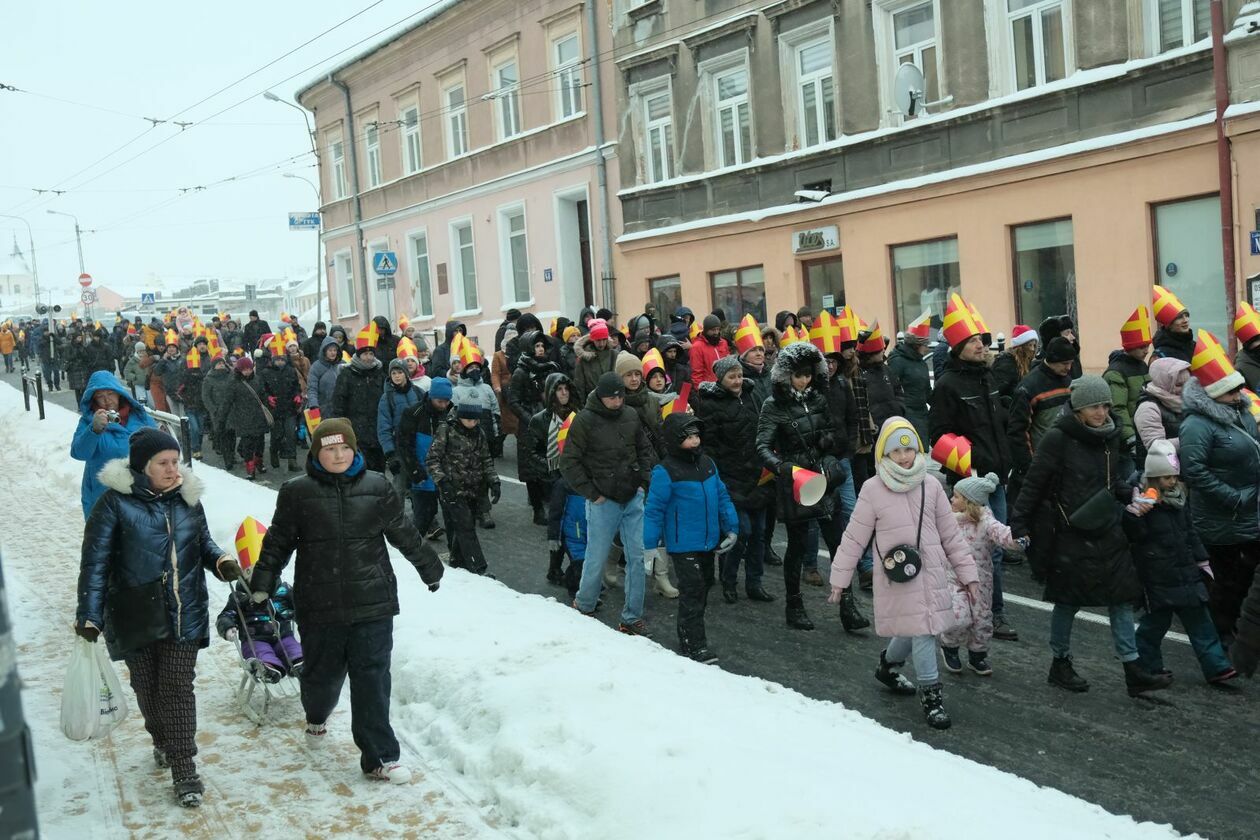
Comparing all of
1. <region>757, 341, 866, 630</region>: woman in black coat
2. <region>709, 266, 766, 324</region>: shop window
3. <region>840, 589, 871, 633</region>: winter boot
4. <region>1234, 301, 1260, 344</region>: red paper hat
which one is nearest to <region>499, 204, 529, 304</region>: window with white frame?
<region>709, 266, 766, 324</region>: shop window

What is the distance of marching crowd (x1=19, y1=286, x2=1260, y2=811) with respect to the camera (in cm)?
593

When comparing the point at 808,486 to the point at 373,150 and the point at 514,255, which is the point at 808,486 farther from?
the point at 373,150

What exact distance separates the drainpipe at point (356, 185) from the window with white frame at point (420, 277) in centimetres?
325

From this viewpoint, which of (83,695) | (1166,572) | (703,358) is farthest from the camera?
(703,358)

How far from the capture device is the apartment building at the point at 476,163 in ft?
89.6

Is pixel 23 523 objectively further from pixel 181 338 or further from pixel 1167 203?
pixel 1167 203

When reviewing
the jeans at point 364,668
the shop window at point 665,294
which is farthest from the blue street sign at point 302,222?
the jeans at point 364,668

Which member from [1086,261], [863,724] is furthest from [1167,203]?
[863,724]

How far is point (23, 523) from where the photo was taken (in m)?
14.3

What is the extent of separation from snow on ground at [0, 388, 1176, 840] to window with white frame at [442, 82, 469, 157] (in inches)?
996

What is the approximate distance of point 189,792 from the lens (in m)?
5.71

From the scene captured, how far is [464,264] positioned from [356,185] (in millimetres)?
6889

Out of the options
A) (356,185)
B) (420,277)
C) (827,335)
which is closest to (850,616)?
(827,335)

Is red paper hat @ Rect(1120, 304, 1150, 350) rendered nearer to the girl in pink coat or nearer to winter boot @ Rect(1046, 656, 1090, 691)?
winter boot @ Rect(1046, 656, 1090, 691)
